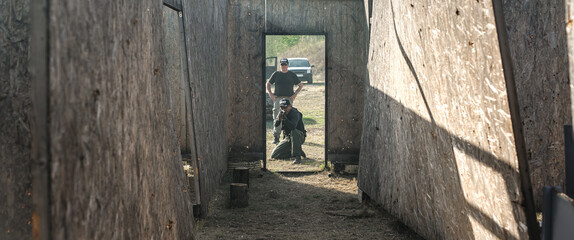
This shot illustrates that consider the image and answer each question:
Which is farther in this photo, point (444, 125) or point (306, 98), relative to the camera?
point (306, 98)

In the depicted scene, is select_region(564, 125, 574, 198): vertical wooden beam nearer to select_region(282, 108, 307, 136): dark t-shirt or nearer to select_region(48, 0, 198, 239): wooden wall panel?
select_region(48, 0, 198, 239): wooden wall panel

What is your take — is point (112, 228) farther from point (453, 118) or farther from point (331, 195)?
point (331, 195)

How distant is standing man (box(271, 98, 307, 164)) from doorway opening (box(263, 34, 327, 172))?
0.15 metres

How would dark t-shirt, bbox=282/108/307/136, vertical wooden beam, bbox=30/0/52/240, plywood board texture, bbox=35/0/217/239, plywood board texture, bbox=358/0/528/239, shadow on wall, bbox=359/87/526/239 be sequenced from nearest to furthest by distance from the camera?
vertical wooden beam, bbox=30/0/52/240 < plywood board texture, bbox=35/0/217/239 < plywood board texture, bbox=358/0/528/239 < shadow on wall, bbox=359/87/526/239 < dark t-shirt, bbox=282/108/307/136

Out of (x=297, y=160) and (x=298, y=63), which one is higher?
(x=298, y=63)

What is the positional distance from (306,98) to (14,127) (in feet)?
61.6

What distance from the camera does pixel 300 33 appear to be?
9.84 metres

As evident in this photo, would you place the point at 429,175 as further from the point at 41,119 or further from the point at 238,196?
the point at 41,119

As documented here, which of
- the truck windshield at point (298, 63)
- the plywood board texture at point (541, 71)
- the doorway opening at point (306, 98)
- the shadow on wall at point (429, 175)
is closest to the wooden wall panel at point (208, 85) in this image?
the doorway opening at point (306, 98)

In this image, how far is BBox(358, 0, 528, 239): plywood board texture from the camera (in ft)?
11.9

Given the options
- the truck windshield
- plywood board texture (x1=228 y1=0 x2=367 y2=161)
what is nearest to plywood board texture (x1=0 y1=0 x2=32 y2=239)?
plywood board texture (x1=228 y1=0 x2=367 y2=161)

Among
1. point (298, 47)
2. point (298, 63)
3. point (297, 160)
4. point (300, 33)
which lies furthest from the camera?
point (298, 47)

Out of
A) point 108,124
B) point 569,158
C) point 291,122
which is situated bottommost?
point 291,122

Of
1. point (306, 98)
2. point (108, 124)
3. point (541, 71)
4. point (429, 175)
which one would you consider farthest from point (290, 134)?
point (306, 98)
